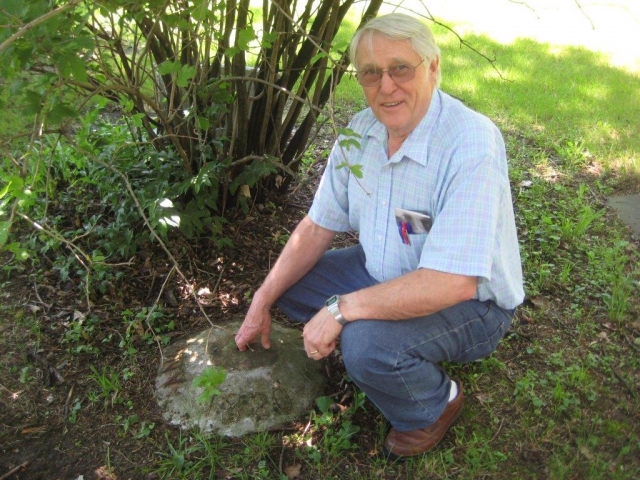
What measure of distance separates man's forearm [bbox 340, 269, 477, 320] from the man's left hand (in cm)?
13

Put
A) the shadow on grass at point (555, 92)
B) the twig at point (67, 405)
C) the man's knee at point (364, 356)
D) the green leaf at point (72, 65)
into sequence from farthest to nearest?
the shadow on grass at point (555, 92), the twig at point (67, 405), the man's knee at point (364, 356), the green leaf at point (72, 65)

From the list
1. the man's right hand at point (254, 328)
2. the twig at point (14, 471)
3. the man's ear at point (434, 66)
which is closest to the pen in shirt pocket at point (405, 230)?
the man's ear at point (434, 66)

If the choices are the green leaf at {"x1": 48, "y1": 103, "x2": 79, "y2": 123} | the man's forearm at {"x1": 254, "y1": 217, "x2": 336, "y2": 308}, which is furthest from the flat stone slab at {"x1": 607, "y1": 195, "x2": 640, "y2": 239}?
the green leaf at {"x1": 48, "y1": 103, "x2": 79, "y2": 123}

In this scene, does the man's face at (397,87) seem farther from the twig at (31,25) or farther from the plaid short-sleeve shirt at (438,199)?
the twig at (31,25)

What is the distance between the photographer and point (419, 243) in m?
2.30

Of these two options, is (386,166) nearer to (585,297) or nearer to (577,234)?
(585,297)

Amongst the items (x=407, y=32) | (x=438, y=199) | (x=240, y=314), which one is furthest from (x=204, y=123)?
(x=438, y=199)

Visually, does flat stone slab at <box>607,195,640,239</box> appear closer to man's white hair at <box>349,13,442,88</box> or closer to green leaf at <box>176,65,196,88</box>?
man's white hair at <box>349,13,442,88</box>

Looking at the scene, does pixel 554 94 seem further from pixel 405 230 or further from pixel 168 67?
pixel 168 67

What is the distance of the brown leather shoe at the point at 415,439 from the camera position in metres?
2.32

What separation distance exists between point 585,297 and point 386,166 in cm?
157

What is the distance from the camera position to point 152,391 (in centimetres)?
268

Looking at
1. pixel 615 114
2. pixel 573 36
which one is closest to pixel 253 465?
pixel 615 114

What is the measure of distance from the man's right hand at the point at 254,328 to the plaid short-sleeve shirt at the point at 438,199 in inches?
18.7
